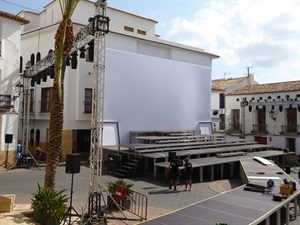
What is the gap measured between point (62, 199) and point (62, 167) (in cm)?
1084

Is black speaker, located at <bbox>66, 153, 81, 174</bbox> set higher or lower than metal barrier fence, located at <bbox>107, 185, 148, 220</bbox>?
higher

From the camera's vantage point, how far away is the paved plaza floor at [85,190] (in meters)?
9.50

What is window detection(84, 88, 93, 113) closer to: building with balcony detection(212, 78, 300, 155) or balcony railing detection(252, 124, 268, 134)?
building with balcony detection(212, 78, 300, 155)

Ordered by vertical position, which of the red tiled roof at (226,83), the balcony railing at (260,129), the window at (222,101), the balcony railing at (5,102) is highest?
the red tiled roof at (226,83)

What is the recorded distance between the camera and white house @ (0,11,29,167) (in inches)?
685

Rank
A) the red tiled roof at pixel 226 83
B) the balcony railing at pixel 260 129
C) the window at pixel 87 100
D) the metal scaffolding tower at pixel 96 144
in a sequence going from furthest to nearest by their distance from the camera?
the red tiled roof at pixel 226 83 → the balcony railing at pixel 260 129 → the window at pixel 87 100 → the metal scaffolding tower at pixel 96 144

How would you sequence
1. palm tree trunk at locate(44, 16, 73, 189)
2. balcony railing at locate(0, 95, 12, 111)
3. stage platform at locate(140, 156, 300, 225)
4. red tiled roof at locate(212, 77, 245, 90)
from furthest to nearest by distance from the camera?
1. red tiled roof at locate(212, 77, 245, 90)
2. balcony railing at locate(0, 95, 12, 111)
3. palm tree trunk at locate(44, 16, 73, 189)
4. stage platform at locate(140, 156, 300, 225)

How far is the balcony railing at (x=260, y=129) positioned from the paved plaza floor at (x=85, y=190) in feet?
53.5

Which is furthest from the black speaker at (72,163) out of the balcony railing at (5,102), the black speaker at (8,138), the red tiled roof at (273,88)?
the red tiled roof at (273,88)

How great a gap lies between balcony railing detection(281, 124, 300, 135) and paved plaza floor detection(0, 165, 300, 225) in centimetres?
1493

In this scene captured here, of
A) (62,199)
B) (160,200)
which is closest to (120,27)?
(160,200)

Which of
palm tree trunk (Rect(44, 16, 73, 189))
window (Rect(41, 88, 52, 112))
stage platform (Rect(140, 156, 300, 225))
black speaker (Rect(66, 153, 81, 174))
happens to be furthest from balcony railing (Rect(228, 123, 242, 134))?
black speaker (Rect(66, 153, 81, 174))

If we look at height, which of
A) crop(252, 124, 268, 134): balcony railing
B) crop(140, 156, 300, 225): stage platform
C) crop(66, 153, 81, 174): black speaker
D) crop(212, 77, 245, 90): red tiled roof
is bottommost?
crop(140, 156, 300, 225): stage platform

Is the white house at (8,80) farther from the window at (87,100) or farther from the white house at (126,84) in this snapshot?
the window at (87,100)
